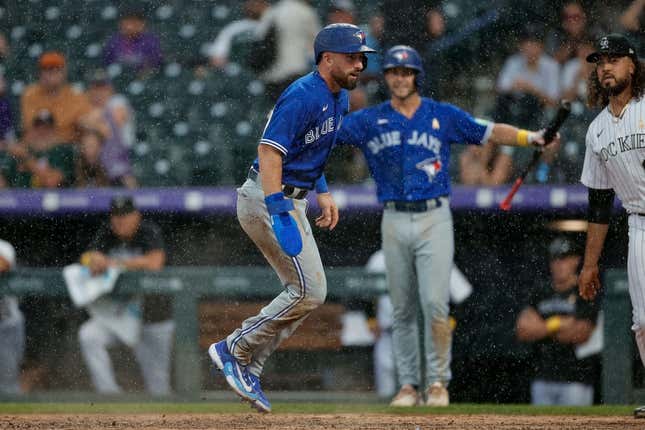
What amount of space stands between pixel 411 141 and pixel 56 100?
3.32m

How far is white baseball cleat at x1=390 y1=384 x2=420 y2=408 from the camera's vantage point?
6280 mm

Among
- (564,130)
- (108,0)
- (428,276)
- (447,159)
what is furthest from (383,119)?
(108,0)

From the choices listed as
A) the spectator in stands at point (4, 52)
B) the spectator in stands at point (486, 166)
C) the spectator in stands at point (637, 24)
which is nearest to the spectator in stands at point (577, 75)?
the spectator in stands at point (637, 24)

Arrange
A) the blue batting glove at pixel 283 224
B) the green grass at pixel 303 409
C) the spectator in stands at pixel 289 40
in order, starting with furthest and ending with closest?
the spectator in stands at pixel 289 40 → the green grass at pixel 303 409 → the blue batting glove at pixel 283 224

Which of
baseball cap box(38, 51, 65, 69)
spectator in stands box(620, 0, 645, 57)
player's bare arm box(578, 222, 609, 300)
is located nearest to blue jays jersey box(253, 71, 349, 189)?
player's bare arm box(578, 222, 609, 300)

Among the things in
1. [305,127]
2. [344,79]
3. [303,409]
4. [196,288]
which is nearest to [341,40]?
[344,79]

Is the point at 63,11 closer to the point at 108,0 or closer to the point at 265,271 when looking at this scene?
the point at 108,0

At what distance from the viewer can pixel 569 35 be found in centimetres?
802

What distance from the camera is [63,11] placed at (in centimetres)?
914

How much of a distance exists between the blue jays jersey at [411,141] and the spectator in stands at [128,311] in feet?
5.88

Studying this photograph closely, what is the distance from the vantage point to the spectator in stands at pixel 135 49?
28.9 ft

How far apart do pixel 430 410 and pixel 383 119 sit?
1.70 metres

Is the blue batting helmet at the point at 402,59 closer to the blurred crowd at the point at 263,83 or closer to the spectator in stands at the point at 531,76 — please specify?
the blurred crowd at the point at 263,83

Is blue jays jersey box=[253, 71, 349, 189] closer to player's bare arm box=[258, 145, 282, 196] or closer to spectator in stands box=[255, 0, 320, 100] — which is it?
player's bare arm box=[258, 145, 282, 196]
